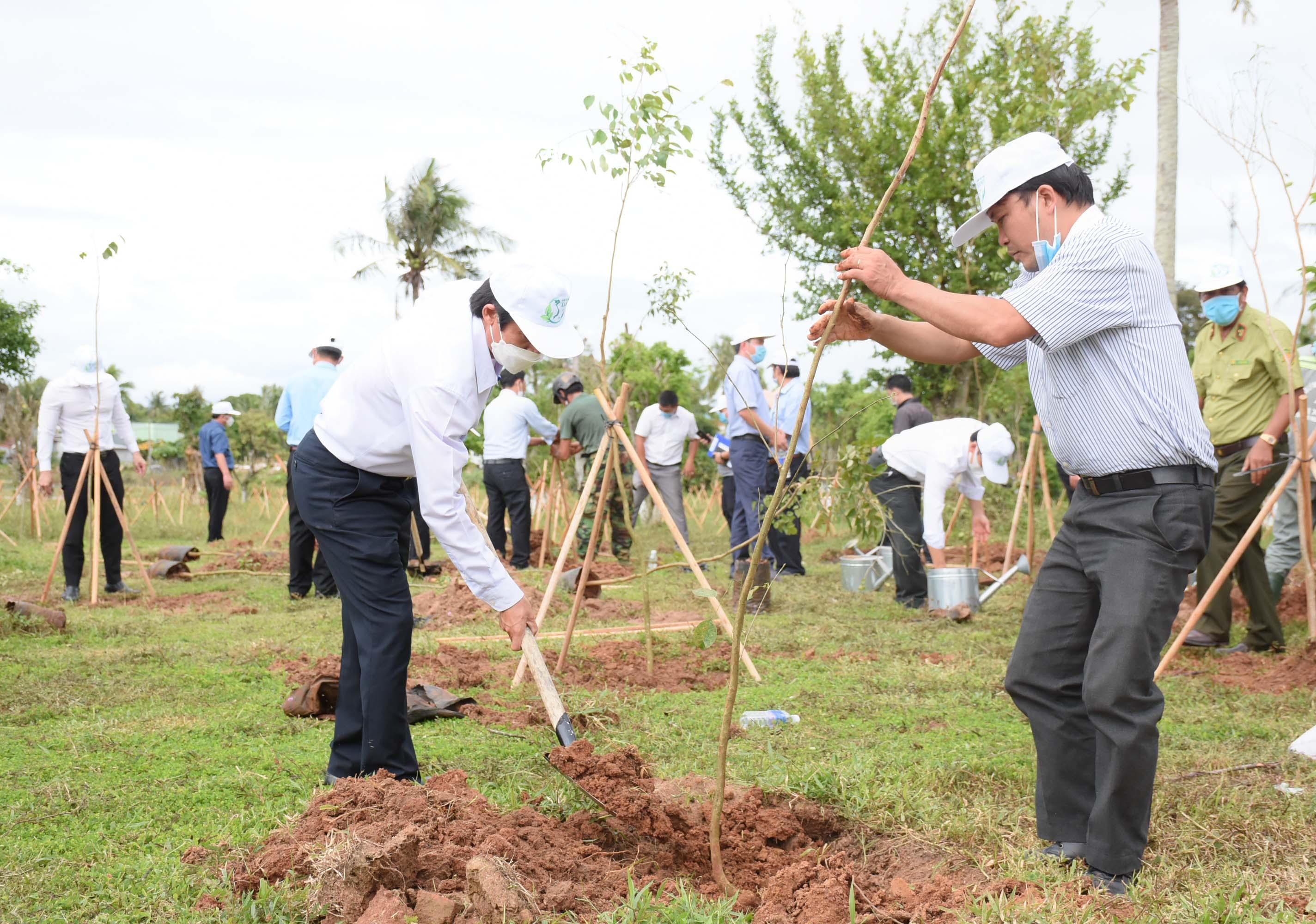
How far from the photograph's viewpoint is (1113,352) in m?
2.67

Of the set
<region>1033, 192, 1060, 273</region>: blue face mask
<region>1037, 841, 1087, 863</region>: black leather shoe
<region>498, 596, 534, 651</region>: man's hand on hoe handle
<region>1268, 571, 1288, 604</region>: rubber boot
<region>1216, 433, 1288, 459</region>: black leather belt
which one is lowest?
<region>1037, 841, 1087, 863</region>: black leather shoe

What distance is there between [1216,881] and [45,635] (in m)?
6.39

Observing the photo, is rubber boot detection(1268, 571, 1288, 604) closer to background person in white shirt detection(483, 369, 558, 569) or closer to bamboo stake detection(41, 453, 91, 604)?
background person in white shirt detection(483, 369, 558, 569)

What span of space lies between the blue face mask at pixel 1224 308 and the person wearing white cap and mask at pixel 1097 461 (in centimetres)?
355

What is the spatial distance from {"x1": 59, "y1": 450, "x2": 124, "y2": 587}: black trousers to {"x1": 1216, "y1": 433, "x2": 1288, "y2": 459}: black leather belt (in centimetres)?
775

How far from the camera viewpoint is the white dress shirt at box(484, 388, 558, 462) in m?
10.7

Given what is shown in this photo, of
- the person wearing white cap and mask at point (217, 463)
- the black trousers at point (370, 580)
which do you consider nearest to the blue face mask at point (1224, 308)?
the black trousers at point (370, 580)

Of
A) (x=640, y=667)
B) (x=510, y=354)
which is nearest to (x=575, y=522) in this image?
(x=640, y=667)

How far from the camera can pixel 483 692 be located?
5008mm

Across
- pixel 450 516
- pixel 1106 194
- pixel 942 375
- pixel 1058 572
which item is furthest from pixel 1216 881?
pixel 1106 194

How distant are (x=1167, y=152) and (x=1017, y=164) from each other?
887 cm

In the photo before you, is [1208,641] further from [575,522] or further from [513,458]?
[513,458]

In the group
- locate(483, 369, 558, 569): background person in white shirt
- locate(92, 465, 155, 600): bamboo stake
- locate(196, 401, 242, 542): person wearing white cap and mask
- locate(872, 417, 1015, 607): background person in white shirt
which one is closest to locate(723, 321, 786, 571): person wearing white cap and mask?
locate(872, 417, 1015, 607): background person in white shirt

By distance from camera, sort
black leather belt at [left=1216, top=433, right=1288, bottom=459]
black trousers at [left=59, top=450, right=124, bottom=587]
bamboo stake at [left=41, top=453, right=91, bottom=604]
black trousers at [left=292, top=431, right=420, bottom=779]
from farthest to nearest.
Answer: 1. black trousers at [left=59, top=450, right=124, bottom=587]
2. bamboo stake at [left=41, top=453, right=91, bottom=604]
3. black leather belt at [left=1216, top=433, right=1288, bottom=459]
4. black trousers at [left=292, top=431, right=420, bottom=779]
